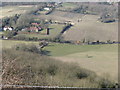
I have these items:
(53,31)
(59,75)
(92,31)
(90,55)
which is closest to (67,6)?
(92,31)

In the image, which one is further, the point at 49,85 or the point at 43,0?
the point at 43,0

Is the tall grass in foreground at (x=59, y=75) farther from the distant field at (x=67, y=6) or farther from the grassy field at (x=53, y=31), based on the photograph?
the distant field at (x=67, y=6)

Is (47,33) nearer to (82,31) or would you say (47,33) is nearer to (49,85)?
(82,31)

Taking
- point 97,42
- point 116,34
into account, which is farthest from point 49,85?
point 116,34

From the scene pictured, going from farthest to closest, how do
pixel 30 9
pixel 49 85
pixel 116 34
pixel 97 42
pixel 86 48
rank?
1. pixel 30 9
2. pixel 116 34
3. pixel 97 42
4. pixel 86 48
5. pixel 49 85

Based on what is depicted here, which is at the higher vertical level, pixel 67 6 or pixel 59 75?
pixel 67 6

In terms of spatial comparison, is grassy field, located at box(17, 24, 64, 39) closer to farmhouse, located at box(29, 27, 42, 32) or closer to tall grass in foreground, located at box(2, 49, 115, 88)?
farmhouse, located at box(29, 27, 42, 32)

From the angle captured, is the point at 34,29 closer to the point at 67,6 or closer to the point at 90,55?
the point at 90,55
